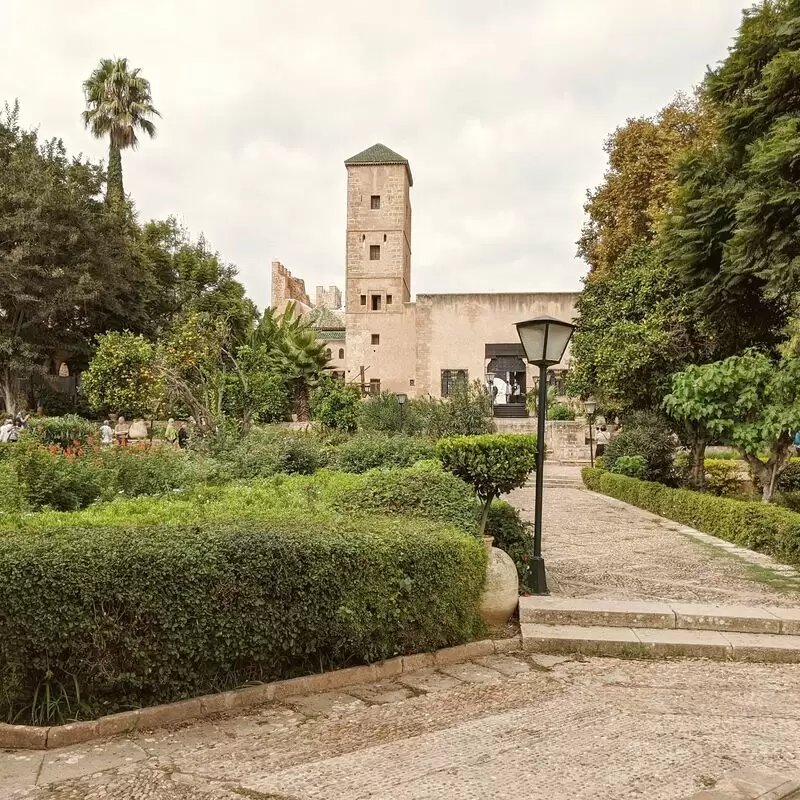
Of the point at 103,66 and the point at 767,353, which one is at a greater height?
the point at 103,66

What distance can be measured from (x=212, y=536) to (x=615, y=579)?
4.79 metres

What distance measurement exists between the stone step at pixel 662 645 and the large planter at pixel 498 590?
0.29 metres

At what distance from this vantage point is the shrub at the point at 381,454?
10438mm

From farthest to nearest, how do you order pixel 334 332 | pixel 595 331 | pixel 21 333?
1. pixel 334 332
2. pixel 21 333
3. pixel 595 331

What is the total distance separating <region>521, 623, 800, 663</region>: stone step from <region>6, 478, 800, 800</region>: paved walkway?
139 millimetres

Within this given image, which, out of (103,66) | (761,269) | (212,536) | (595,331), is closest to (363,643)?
(212,536)

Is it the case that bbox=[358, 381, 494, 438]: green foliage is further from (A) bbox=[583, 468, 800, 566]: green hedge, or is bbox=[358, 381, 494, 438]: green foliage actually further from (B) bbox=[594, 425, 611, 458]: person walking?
(B) bbox=[594, 425, 611, 458]: person walking

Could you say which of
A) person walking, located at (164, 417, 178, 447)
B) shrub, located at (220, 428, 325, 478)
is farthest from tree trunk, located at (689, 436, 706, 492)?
person walking, located at (164, 417, 178, 447)

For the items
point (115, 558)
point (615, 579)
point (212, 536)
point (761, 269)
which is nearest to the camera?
point (115, 558)

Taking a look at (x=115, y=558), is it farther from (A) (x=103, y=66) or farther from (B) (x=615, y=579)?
(A) (x=103, y=66)

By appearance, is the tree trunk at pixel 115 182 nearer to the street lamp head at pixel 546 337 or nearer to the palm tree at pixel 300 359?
the palm tree at pixel 300 359

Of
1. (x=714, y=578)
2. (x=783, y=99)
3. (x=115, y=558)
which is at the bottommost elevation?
(x=714, y=578)

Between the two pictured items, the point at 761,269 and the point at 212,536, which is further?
the point at 761,269

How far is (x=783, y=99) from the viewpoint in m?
9.33
